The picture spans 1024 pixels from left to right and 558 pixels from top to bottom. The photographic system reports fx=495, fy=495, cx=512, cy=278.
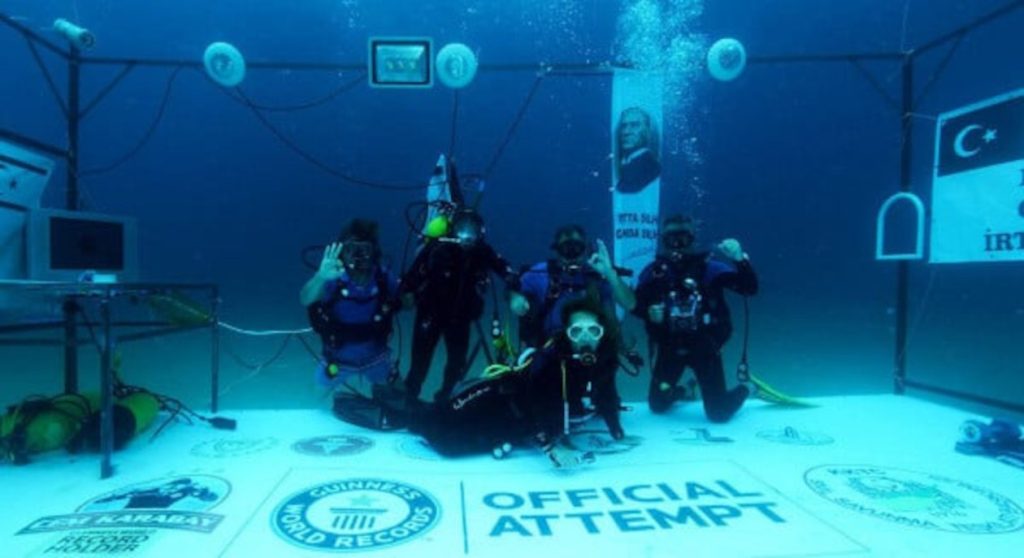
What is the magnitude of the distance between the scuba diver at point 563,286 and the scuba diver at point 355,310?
1177mm

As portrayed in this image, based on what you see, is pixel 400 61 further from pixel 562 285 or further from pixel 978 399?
pixel 978 399

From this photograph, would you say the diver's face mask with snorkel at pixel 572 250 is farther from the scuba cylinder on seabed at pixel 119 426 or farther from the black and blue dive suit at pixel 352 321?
the scuba cylinder on seabed at pixel 119 426

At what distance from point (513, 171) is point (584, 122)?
43.8 inches

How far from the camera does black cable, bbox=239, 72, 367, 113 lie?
19.8 ft

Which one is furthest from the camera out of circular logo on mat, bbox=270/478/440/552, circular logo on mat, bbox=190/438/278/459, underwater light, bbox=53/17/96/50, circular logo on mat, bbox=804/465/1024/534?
underwater light, bbox=53/17/96/50

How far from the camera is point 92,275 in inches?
137

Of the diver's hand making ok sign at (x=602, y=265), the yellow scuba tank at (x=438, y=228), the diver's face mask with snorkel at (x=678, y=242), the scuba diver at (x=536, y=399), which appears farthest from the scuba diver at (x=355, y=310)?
the diver's face mask with snorkel at (x=678, y=242)

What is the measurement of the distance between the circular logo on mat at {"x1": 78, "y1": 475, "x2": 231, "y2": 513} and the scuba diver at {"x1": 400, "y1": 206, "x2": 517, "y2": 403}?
157cm

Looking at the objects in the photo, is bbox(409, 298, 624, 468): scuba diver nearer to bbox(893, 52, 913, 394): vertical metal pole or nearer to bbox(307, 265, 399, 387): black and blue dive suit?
bbox(307, 265, 399, 387): black and blue dive suit

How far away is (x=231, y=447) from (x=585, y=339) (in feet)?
8.69

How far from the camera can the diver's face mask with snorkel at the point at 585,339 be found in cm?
320

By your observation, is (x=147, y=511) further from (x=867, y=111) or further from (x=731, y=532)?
(x=867, y=111)

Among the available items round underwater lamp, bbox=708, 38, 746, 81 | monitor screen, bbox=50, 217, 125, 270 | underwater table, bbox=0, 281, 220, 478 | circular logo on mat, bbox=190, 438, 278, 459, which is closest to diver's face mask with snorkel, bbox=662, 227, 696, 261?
round underwater lamp, bbox=708, 38, 746, 81

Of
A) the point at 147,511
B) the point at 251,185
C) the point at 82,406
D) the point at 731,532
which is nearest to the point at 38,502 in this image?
the point at 147,511
